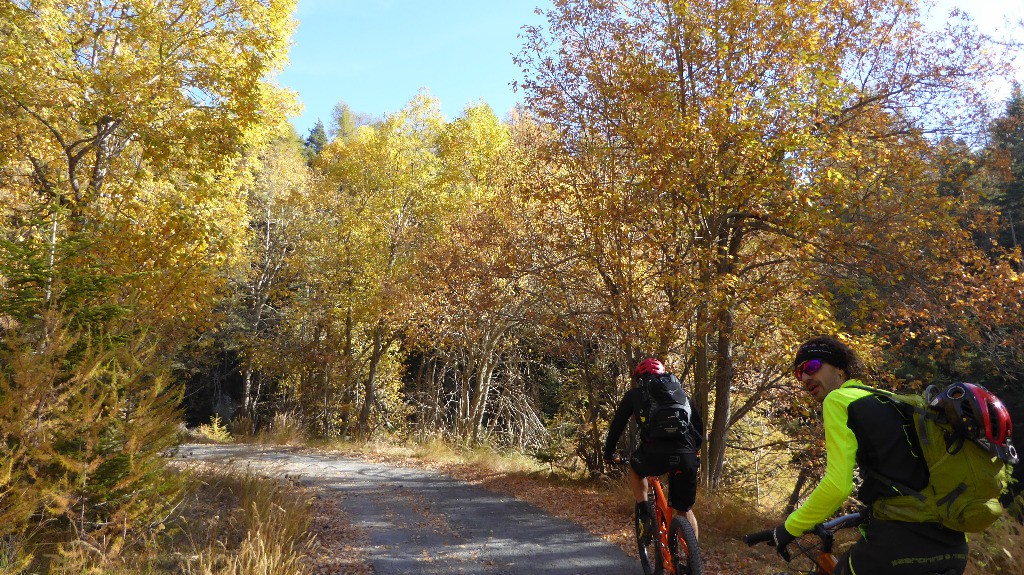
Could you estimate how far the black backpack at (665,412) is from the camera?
464 cm

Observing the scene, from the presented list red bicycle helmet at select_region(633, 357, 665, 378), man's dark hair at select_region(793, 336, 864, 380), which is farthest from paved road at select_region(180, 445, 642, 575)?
man's dark hair at select_region(793, 336, 864, 380)

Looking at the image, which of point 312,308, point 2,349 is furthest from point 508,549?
point 312,308

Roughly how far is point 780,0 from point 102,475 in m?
8.42

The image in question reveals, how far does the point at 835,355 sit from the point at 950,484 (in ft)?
2.42

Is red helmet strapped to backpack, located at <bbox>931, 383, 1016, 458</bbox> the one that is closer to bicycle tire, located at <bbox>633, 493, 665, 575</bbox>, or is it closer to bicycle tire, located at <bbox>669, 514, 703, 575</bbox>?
bicycle tire, located at <bbox>669, 514, 703, 575</bbox>

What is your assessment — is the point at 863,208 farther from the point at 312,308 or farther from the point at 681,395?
the point at 312,308

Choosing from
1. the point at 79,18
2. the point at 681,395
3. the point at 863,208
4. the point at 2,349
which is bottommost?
the point at 681,395

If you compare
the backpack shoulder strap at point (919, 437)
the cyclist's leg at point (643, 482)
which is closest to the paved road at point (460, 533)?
the cyclist's leg at point (643, 482)

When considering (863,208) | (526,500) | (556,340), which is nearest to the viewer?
(863,208)

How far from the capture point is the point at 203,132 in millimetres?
9820

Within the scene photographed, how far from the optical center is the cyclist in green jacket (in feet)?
7.18

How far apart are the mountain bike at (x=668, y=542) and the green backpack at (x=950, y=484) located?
7.43 ft

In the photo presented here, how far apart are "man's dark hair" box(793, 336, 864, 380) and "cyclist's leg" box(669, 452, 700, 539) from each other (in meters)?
1.94

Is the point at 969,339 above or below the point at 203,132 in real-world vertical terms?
→ below
